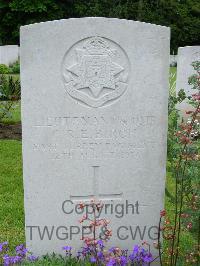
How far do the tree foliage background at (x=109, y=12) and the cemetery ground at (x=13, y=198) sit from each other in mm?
25782

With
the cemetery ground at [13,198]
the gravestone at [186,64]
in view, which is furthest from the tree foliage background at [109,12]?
the cemetery ground at [13,198]

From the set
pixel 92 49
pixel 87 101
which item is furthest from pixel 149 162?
pixel 92 49

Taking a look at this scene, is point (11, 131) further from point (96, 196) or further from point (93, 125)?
point (93, 125)

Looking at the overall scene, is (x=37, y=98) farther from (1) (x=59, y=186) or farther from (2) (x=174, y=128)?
(2) (x=174, y=128)

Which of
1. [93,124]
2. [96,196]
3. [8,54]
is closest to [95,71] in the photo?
[93,124]

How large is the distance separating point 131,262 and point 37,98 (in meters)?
1.45

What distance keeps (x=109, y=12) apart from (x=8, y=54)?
9.63 m

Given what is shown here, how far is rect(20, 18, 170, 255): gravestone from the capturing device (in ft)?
12.2

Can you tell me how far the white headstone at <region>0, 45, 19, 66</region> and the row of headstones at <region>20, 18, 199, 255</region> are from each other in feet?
77.0

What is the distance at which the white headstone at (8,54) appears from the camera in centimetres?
2675

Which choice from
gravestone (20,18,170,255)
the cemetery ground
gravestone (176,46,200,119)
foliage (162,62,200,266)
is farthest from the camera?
gravestone (176,46,200,119)

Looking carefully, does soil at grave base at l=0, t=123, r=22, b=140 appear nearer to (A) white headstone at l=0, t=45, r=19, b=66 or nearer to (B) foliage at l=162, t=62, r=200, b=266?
(B) foliage at l=162, t=62, r=200, b=266

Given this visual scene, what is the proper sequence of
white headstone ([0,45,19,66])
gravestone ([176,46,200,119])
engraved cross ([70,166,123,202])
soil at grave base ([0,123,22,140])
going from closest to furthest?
engraved cross ([70,166,123,202]), soil at grave base ([0,123,22,140]), gravestone ([176,46,200,119]), white headstone ([0,45,19,66])

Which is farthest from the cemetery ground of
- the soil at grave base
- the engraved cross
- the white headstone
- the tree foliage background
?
the tree foliage background
